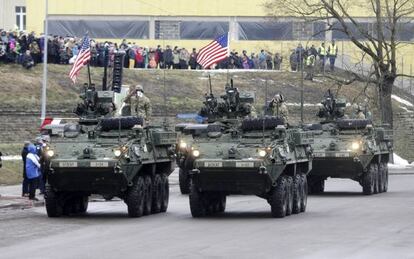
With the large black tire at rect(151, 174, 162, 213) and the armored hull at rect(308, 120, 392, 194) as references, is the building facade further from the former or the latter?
the large black tire at rect(151, 174, 162, 213)

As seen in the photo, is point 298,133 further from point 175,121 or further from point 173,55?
point 173,55

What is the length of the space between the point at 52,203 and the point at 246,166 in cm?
412

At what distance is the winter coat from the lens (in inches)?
1151

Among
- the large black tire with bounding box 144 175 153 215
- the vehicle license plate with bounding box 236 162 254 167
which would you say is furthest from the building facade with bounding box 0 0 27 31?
the vehicle license plate with bounding box 236 162 254 167

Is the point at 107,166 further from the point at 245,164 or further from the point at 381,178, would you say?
the point at 381,178

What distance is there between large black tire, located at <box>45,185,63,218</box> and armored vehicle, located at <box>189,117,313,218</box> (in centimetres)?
279

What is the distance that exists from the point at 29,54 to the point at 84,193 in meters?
25.3

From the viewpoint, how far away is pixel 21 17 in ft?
Result: 258

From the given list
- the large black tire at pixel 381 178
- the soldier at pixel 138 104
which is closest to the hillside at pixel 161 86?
the large black tire at pixel 381 178

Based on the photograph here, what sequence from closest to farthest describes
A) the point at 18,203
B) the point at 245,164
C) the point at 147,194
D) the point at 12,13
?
the point at 245,164 → the point at 147,194 → the point at 18,203 → the point at 12,13

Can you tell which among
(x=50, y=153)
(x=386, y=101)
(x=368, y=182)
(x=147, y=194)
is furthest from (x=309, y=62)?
(x=50, y=153)

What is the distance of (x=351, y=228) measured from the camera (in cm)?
2242

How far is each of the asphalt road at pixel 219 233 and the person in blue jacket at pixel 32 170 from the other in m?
1.55

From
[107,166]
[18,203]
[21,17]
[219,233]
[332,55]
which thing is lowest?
[18,203]
